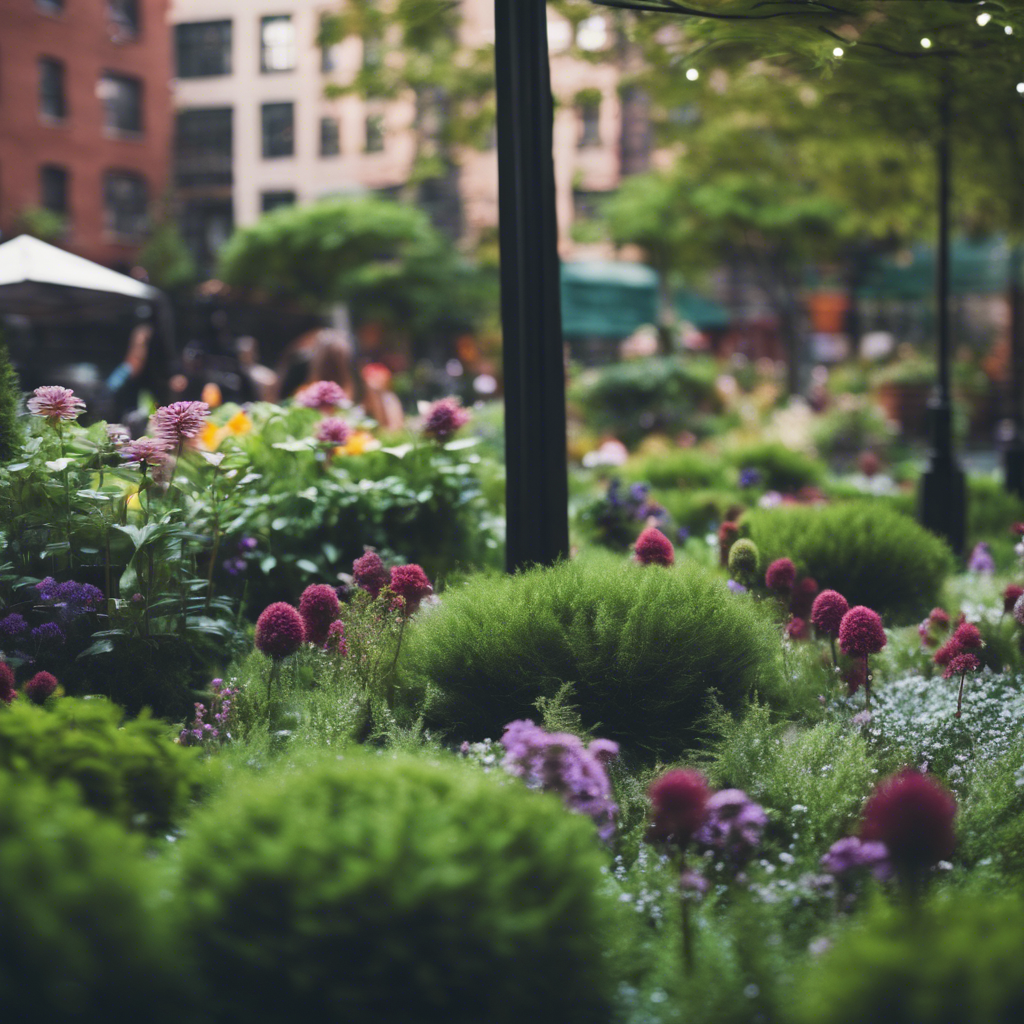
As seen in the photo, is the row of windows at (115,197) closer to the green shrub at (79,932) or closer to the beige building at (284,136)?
the beige building at (284,136)

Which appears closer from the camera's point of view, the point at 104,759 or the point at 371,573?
the point at 104,759

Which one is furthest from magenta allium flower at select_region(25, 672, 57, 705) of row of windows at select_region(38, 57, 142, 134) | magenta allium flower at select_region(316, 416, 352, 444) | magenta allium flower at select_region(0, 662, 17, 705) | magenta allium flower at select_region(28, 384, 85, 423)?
row of windows at select_region(38, 57, 142, 134)

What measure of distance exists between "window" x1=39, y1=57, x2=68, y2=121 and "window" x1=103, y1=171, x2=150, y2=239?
8.31 ft

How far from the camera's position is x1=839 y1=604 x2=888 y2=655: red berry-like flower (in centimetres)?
360

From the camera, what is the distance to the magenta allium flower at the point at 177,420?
152 inches

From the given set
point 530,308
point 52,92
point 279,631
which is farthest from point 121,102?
point 279,631

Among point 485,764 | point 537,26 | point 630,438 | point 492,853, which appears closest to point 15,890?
point 492,853

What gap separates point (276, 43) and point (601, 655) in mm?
30620

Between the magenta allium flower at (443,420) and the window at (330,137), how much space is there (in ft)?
100

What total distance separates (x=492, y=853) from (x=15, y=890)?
2.63 feet

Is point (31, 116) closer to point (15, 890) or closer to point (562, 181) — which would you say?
point (562, 181)

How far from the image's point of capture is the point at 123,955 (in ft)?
5.48

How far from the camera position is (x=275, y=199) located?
3503 centimetres

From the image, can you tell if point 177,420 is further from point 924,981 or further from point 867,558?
point 867,558
